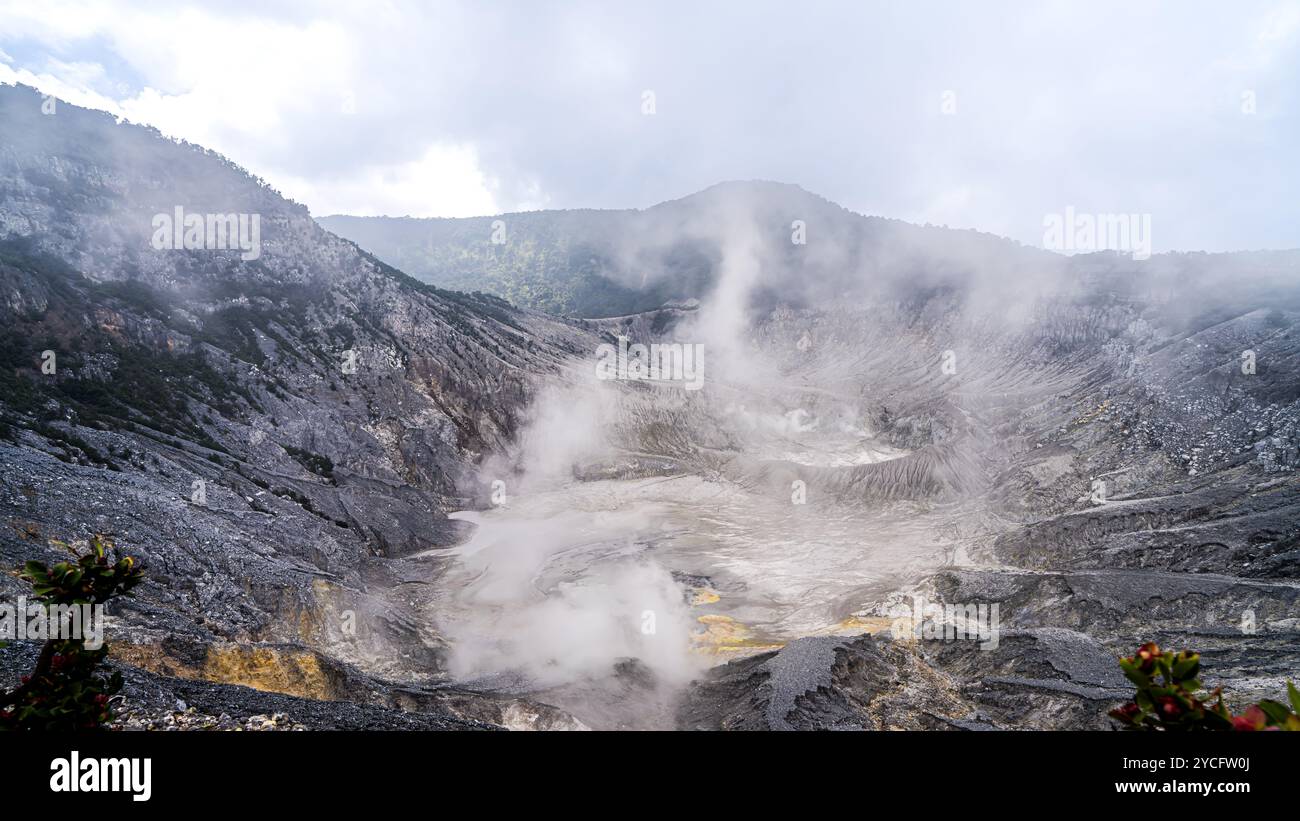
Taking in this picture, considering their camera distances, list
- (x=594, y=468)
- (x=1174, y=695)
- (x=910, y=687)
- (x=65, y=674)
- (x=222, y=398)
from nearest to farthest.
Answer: (x=1174, y=695) → (x=65, y=674) → (x=910, y=687) → (x=222, y=398) → (x=594, y=468)

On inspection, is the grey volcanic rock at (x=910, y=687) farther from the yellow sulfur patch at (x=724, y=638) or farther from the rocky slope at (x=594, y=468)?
the yellow sulfur patch at (x=724, y=638)

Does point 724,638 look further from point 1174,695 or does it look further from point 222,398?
point 222,398

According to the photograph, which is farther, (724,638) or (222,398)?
(222,398)

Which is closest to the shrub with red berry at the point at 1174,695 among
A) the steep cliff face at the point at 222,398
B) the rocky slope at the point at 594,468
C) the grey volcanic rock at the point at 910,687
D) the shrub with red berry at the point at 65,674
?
the shrub with red berry at the point at 65,674

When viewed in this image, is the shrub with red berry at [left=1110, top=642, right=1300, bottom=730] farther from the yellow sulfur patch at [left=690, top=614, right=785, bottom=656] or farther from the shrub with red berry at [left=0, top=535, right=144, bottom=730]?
the yellow sulfur patch at [left=690, top=614, right=785, bottom=656]

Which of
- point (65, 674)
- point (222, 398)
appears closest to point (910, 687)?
point (65, 674)
